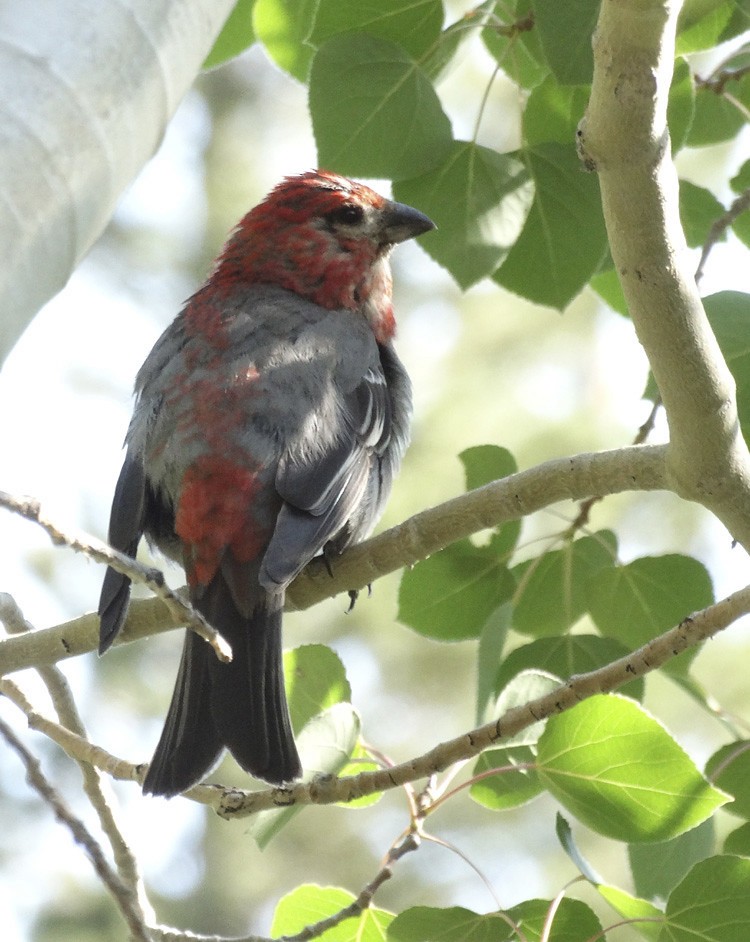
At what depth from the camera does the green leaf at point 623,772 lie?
236 cm

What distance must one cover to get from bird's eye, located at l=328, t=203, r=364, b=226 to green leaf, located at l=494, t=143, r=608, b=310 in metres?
1.46

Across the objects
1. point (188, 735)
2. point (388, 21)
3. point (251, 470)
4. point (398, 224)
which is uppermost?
point (398, 224)

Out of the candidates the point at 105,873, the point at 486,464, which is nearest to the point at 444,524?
the point at 486,464

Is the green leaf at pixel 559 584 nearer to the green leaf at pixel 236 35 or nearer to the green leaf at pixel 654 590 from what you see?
the green leaf at pixel 654 590

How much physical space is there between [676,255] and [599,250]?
1.11 meters

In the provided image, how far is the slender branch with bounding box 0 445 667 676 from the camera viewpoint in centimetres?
251

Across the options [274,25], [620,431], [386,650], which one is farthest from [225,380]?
[386,650]

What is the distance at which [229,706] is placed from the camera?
10.5ft

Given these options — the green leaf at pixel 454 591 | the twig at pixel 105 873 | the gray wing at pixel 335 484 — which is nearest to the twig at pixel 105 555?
the twig at pixel 105 873

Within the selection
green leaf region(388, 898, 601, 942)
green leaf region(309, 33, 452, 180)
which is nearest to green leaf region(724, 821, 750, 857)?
green leaf region(388, 898, 601, 942)

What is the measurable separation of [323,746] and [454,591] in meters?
0.68

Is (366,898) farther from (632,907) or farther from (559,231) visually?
(559,231)

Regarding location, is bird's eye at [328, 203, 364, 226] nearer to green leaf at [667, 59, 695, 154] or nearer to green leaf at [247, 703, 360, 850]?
green leaf at [667, 59, 695, 154]

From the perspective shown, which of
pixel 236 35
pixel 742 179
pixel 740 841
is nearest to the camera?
pixel 740 841
